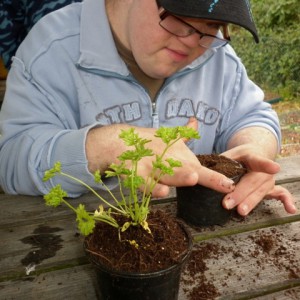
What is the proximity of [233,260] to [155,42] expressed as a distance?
852 mm

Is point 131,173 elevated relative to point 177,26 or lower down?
lower down

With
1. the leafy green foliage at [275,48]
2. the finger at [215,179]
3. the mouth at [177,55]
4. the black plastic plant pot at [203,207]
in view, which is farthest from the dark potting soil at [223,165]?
the leafy green foliage at [275,48]

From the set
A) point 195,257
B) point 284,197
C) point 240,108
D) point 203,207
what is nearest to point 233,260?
point 195,257

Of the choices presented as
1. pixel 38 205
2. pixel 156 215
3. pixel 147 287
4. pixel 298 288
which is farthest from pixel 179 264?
pixel 38 205

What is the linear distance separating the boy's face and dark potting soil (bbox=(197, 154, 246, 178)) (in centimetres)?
41

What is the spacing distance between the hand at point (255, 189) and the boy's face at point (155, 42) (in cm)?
47

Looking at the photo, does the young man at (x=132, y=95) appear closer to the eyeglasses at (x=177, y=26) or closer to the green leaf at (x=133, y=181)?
the eyeglasses at (x=177, y=26)

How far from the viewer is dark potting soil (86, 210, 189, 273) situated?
104 cm

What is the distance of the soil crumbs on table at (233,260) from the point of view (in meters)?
1.21

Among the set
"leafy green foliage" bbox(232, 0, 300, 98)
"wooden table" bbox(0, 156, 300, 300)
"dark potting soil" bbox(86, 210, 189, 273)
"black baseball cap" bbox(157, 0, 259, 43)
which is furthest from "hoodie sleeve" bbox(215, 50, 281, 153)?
"leafy green foliage" bbox(232, 0, 300, 98)

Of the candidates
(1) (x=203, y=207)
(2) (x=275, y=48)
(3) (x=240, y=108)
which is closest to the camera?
(1) (x=203, y=207)

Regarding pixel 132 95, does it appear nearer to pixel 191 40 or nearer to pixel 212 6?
pixel 191 40

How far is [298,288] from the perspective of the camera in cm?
124

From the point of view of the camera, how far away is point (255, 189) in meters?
1.61
